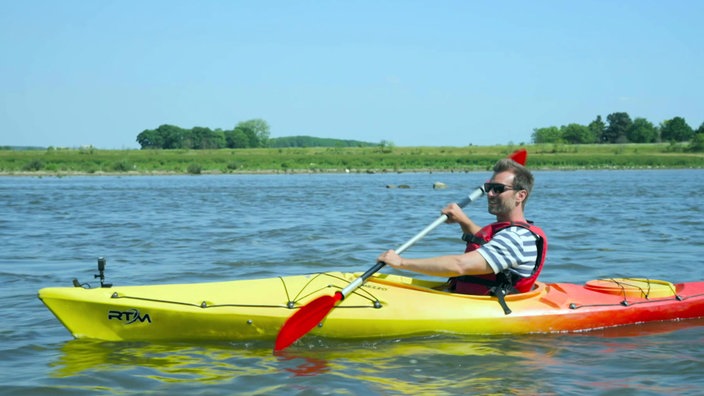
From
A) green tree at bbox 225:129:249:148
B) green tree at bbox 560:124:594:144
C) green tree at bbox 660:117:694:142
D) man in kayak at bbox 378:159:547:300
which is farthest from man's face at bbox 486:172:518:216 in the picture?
green tree at bbox 225:129:249:148

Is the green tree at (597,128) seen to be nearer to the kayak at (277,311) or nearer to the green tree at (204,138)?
the green tree at (204,138)

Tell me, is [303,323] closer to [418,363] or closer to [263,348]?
[263,348]

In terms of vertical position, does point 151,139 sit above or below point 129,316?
above

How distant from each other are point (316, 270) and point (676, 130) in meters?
99.7

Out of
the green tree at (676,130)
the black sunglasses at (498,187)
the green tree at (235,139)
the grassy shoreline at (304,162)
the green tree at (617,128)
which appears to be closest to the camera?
the black sunglasses at (498,187)

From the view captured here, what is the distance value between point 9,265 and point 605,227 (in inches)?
362

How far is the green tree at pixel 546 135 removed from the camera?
117562mm

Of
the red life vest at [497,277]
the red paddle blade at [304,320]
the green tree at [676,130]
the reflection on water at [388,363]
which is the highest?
the green tree at [676,130]

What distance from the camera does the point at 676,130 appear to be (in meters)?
101

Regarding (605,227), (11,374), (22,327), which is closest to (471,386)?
(11,374)

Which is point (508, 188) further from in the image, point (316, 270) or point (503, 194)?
point (316, 270)

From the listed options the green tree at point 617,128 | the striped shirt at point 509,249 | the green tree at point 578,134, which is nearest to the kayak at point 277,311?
the striped shirt at point 509,249

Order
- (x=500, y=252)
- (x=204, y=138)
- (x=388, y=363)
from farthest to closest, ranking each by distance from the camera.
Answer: (x=204, y=138) < (x=500, y=252) < (x=388, y=363)

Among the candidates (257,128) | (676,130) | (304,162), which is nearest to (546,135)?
(676,130)
